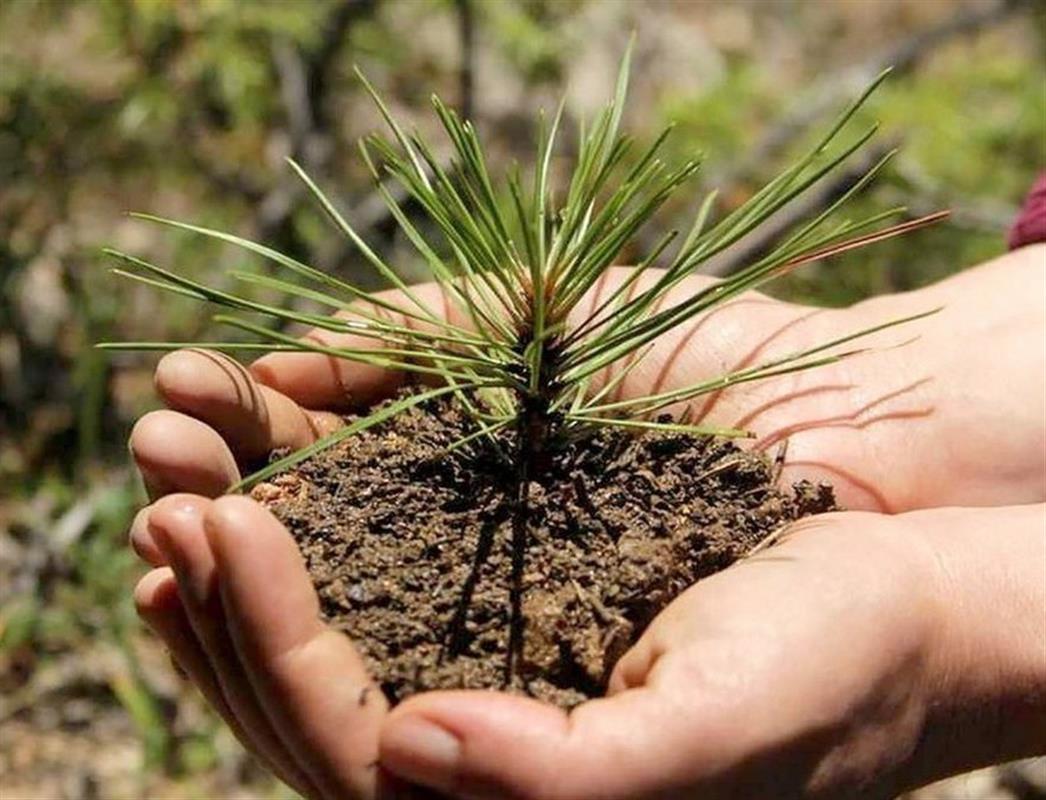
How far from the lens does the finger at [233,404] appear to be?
118 centimetres

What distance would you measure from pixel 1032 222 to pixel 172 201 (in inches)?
80.0

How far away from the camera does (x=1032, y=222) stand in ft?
5.92

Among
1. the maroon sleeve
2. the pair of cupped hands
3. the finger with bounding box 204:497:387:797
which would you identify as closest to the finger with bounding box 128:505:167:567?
the pair of cupped hands

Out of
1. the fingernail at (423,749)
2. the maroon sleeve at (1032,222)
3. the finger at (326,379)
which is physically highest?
the maroon sleeve at (1032,222)

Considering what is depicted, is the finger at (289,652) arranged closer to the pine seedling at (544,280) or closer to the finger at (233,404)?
the pine seedling at (544,280)

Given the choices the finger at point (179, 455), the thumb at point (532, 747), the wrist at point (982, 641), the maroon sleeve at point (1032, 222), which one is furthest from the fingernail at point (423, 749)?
the maroon sleeve at point (1032, 222)

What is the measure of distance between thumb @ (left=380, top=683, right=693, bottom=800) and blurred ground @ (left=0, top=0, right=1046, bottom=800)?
98 centimetres

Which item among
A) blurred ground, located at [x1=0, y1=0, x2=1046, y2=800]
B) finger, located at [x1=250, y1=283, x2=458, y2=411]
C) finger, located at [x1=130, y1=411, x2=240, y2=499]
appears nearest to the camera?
finger, located at [x1=130, y1=411, x2=240, y2=499]

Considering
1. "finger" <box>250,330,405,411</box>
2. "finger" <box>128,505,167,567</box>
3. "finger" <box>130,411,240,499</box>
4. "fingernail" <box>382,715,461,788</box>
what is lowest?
"fingernail" <box>382,715,461,788</box>

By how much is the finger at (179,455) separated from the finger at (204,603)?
109mm

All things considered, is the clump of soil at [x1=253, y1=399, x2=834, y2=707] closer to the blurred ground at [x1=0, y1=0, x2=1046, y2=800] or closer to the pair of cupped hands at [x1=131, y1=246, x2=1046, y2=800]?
the pair of cupped hands at [x1=131, y1=246, x2=1046, y2=800]

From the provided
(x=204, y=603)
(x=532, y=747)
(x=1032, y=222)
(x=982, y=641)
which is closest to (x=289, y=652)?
(x=204, y=603)

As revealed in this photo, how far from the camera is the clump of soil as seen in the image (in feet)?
3.39

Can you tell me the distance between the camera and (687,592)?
3.46ft
